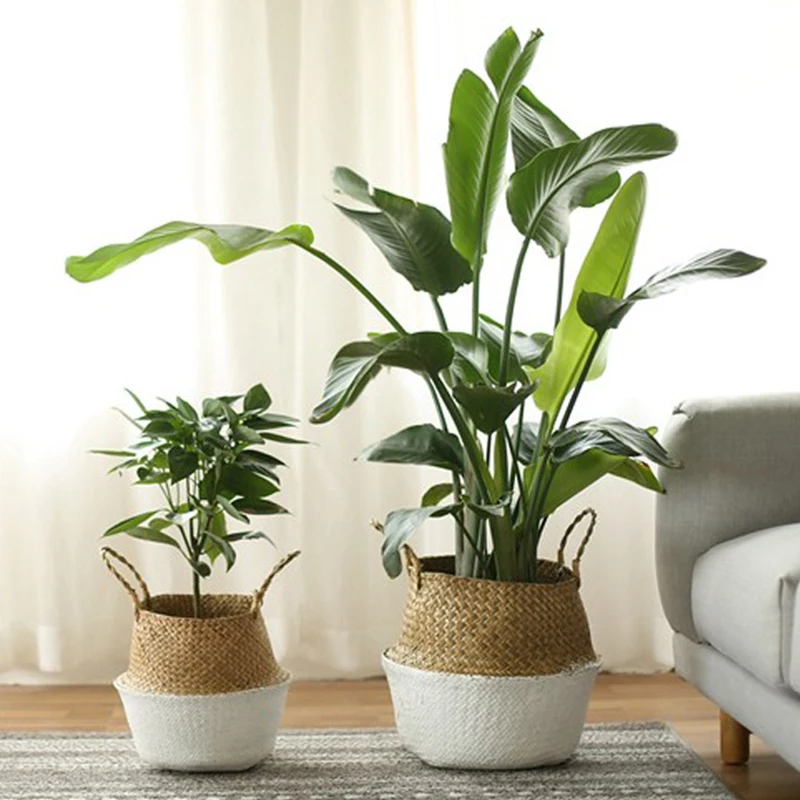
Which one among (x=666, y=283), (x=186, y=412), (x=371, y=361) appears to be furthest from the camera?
(x=186, y=412)

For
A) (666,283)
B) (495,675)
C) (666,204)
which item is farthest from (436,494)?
(666,204)

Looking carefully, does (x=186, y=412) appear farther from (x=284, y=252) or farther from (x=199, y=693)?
(x=284, y=252)

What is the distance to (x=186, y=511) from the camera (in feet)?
8.85

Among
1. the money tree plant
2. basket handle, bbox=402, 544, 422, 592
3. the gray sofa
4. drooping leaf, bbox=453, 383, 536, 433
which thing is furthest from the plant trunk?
the gray sofa

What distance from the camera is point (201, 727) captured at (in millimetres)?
2652

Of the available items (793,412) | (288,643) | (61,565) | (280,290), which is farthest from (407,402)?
(793,412)

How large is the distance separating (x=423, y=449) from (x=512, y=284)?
33cm

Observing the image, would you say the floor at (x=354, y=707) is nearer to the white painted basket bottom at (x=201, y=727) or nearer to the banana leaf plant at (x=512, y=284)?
the white painted basket bottom at (x=201, y=727)

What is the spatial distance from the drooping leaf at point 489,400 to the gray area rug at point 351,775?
1.97 ft

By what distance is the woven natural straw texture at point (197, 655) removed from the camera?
2.66 m

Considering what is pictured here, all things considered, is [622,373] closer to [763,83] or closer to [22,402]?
[763,83]

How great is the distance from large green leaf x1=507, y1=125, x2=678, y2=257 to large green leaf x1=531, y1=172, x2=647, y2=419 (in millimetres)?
61

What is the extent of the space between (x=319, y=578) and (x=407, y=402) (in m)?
0.45

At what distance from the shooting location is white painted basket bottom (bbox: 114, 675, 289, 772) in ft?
8.69
